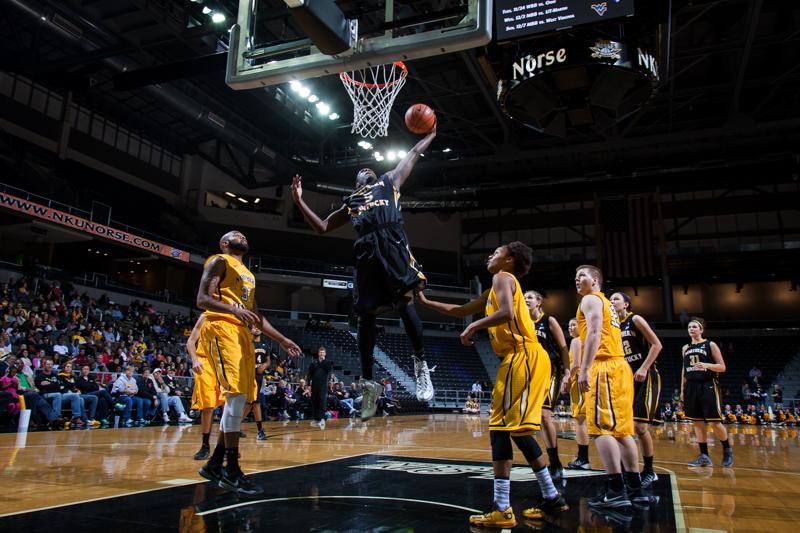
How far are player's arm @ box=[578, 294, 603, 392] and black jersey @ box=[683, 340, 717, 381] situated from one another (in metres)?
3.73

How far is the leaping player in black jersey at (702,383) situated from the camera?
6867 millimetres

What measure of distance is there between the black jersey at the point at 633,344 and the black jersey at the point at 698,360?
2.00 meters

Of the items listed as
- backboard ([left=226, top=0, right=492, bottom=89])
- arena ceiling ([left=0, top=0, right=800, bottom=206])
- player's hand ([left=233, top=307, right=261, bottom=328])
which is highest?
arena ceiling ([left=0, top=0, right=800, bottom=206])

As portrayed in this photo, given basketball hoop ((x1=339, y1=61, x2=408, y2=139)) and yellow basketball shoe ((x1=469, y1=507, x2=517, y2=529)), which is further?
basketball hoop ((x1=339, y1=61, x2=408, y2=139))

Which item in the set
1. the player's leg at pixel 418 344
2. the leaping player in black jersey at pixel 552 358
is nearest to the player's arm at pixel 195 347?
the player's leg at pixel 418 344

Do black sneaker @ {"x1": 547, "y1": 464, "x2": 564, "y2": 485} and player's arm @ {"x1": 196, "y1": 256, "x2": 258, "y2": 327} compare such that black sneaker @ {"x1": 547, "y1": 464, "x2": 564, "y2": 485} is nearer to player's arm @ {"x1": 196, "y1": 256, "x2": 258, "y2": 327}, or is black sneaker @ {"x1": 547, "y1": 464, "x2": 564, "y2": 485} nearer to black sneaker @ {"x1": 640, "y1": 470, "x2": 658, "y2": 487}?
black sneaker @ {"x1": 640, "y1": 470, "x2": 658, "y2": 487}

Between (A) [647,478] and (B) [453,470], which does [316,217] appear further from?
(A) [647,478]

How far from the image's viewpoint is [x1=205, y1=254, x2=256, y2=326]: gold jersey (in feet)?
14.8

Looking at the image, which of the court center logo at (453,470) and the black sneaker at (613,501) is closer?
the black sneaker at (613,501)

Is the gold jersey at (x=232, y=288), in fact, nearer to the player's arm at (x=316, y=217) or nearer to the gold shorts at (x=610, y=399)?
the player's arm at (x=316, y=217)

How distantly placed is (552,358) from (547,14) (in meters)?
4.58

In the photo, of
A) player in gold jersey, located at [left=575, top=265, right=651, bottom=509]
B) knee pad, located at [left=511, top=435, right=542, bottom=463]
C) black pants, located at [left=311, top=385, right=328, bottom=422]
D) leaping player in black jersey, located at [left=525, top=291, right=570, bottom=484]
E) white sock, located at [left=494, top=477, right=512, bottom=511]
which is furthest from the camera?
black pants, located at [left=311, top=385, right=328, bottom=422]

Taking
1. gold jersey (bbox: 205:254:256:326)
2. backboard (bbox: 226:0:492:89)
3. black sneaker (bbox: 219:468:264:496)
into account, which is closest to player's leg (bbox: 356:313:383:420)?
black sneaker (bbox: 219:468:264:496)

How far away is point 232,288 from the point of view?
4.63 metres
